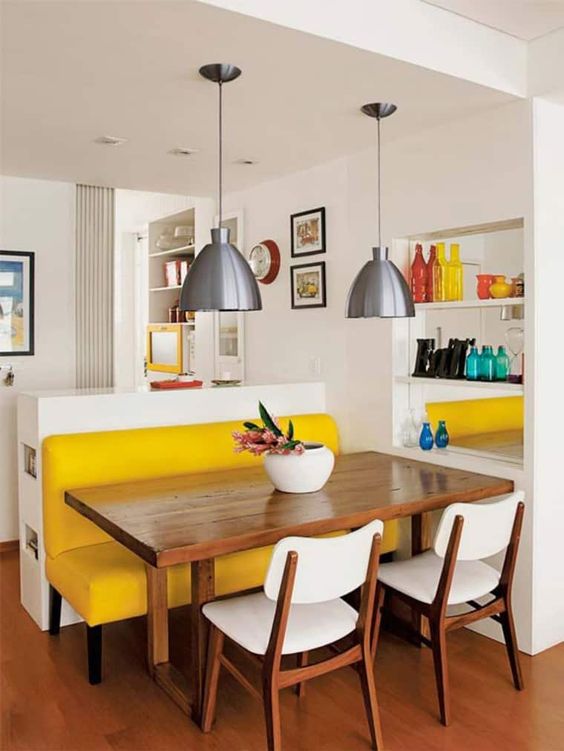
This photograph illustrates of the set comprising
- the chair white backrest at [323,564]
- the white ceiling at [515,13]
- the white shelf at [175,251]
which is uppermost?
the white ceiling at [515,13]

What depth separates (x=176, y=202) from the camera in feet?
18.8

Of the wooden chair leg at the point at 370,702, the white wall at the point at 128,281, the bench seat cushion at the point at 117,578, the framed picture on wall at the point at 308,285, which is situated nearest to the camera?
the wooden chair leg at the point at 370,702

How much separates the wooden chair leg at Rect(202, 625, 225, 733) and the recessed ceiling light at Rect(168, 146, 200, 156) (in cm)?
239

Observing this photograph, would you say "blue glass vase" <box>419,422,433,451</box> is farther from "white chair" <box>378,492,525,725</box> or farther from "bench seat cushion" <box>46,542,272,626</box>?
"bench seat cushion" <box>46,542,272,626</box>

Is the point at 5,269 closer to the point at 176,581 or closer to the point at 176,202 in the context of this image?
the point at 176,202

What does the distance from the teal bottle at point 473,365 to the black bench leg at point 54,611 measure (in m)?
2.11

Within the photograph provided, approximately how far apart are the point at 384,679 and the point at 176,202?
13.4 feet

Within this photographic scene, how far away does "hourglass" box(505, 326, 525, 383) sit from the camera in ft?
10.1

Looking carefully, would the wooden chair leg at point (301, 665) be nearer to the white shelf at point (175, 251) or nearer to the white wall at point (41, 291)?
the white wall at point (41, 291)

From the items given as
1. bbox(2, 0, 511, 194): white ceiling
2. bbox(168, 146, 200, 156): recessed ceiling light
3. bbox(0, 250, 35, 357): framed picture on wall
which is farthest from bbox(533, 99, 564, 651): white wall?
bbox(0, 250, 35, 357): framed picture on wall

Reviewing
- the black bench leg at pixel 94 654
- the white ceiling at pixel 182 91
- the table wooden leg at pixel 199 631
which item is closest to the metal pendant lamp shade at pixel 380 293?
the white ceiling at pixel 182 91

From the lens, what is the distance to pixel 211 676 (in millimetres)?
2451

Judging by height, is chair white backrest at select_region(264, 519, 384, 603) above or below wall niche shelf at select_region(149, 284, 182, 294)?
below

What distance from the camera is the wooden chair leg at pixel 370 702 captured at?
2.32m
